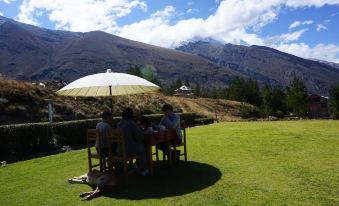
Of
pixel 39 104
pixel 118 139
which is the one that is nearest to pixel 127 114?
pixel 118 139

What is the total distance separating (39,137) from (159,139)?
8.57m

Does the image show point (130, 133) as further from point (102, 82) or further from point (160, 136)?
point (102, 82)

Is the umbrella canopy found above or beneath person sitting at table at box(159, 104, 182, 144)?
above

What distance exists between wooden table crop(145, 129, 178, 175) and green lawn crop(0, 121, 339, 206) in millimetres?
447

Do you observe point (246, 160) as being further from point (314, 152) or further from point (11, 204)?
point (11, 204)

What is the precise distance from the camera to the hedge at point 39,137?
1591cm

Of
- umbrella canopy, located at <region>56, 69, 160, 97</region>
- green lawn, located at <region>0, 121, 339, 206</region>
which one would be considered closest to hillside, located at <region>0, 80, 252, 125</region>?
green lawn, located at <region>0, 121, 339, 206</region>

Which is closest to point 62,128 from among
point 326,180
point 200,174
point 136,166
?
point 136,166

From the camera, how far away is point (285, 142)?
52.9ft

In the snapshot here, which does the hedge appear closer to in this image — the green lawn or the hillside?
the green lawn

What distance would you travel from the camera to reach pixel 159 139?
10914 mm

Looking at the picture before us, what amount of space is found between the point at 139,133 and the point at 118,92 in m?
3.39

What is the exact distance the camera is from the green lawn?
26.2 feet

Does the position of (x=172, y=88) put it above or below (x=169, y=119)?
above
